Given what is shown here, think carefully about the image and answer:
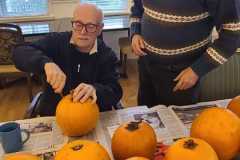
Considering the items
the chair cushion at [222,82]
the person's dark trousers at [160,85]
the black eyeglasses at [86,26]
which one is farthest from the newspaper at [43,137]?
the chair cushion at [222,82]

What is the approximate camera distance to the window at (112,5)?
159 inches

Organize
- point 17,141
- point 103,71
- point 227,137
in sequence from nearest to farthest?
point 227,137, point 17,141, point 103,71

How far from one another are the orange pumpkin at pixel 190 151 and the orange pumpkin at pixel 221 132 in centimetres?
9

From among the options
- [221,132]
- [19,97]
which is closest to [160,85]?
[221,132]

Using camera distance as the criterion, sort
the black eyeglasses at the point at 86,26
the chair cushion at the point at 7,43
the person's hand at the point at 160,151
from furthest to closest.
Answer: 1. the chair cushion at the point at 7,43
2. the black eyeglasses at the point at 86,26
3. the person's hand at the point at 160,151

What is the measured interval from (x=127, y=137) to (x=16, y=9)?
3.40 meters

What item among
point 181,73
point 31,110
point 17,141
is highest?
point 181,73

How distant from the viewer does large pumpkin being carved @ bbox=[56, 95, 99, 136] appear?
1065 millimetres

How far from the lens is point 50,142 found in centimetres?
113

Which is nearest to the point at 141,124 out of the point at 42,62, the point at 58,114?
the point at 58,114

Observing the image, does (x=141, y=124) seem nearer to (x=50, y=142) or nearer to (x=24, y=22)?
(x=50, y=142)

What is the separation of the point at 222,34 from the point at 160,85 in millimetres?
377

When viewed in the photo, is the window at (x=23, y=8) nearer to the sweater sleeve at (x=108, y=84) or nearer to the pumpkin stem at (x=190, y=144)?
the sweater sleeve at (x=108, y=84)

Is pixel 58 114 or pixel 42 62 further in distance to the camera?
pixel 42 62
